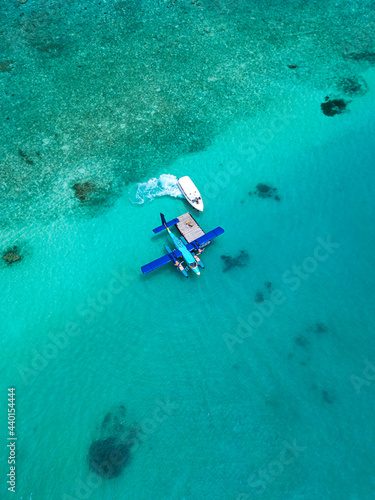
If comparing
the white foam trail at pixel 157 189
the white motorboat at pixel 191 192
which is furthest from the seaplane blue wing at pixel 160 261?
the white foam trail at pixel 157 189

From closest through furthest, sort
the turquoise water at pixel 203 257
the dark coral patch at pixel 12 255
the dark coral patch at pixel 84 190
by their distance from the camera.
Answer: the turquoise water at pixel 203 257 → the dark coral patch at pixel 12 255 → the dark coral patch at pixel 84 190

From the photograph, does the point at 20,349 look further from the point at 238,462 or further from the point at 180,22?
the point at 180,22

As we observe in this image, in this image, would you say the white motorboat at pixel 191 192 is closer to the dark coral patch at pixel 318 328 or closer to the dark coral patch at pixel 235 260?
the dark coral patch at pixel 235 260

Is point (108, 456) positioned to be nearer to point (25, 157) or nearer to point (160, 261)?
point (160, 261)

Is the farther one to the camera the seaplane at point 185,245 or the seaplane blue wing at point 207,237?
the seaplane blue wing at point 207,237

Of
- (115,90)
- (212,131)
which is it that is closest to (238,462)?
(212,131)

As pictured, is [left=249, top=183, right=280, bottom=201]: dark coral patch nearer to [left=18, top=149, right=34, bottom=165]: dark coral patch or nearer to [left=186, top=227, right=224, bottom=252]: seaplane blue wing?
[left=186, top=227, right=224, bottom=252]: seaplane blue wing
